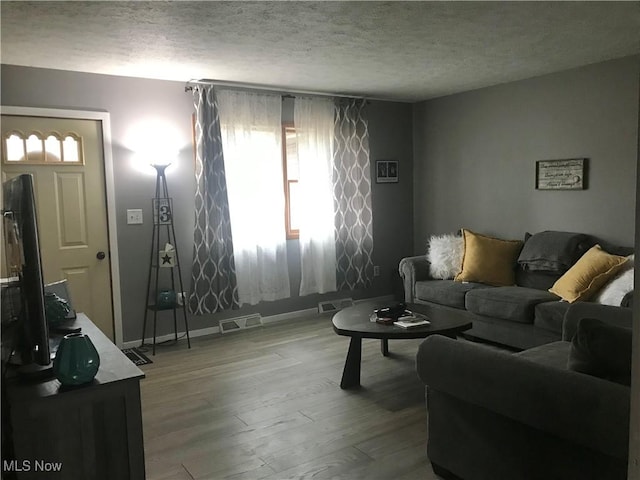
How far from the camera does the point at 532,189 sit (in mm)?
4902

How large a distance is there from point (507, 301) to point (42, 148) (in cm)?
387

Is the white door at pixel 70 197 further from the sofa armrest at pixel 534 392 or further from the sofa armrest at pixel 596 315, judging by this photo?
the sofa armrest at pixel 596 315

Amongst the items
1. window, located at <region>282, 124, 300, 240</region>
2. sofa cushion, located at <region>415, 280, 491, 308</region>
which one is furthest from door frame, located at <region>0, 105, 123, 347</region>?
sofa cushion, located at <region>415, 280, 491, 308</region>

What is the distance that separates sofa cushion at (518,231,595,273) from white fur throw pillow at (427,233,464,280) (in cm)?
59

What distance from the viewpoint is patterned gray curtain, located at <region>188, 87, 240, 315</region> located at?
4672mm

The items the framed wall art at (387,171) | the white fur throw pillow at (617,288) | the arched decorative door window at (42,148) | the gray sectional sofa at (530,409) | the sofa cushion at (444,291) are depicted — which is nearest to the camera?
the gray sectional sofa at (530,409)

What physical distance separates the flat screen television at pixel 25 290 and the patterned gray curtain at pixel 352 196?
3901 mm

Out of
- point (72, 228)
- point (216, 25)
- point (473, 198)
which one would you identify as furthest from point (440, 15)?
point (72, 228)

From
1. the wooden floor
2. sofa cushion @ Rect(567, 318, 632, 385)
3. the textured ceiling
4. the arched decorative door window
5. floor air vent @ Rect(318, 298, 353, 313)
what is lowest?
the wooden floor

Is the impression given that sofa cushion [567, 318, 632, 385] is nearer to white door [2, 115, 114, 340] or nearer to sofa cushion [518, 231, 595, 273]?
sofa cushion [518, 231, 595, 273]

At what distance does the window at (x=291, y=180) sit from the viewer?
5255 millimetres

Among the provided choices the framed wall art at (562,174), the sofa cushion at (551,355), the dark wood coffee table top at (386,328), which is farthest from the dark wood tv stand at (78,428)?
the framed wall art at (562,174)

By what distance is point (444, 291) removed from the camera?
4629mm

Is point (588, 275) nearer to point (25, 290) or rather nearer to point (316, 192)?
point (316, 192)
